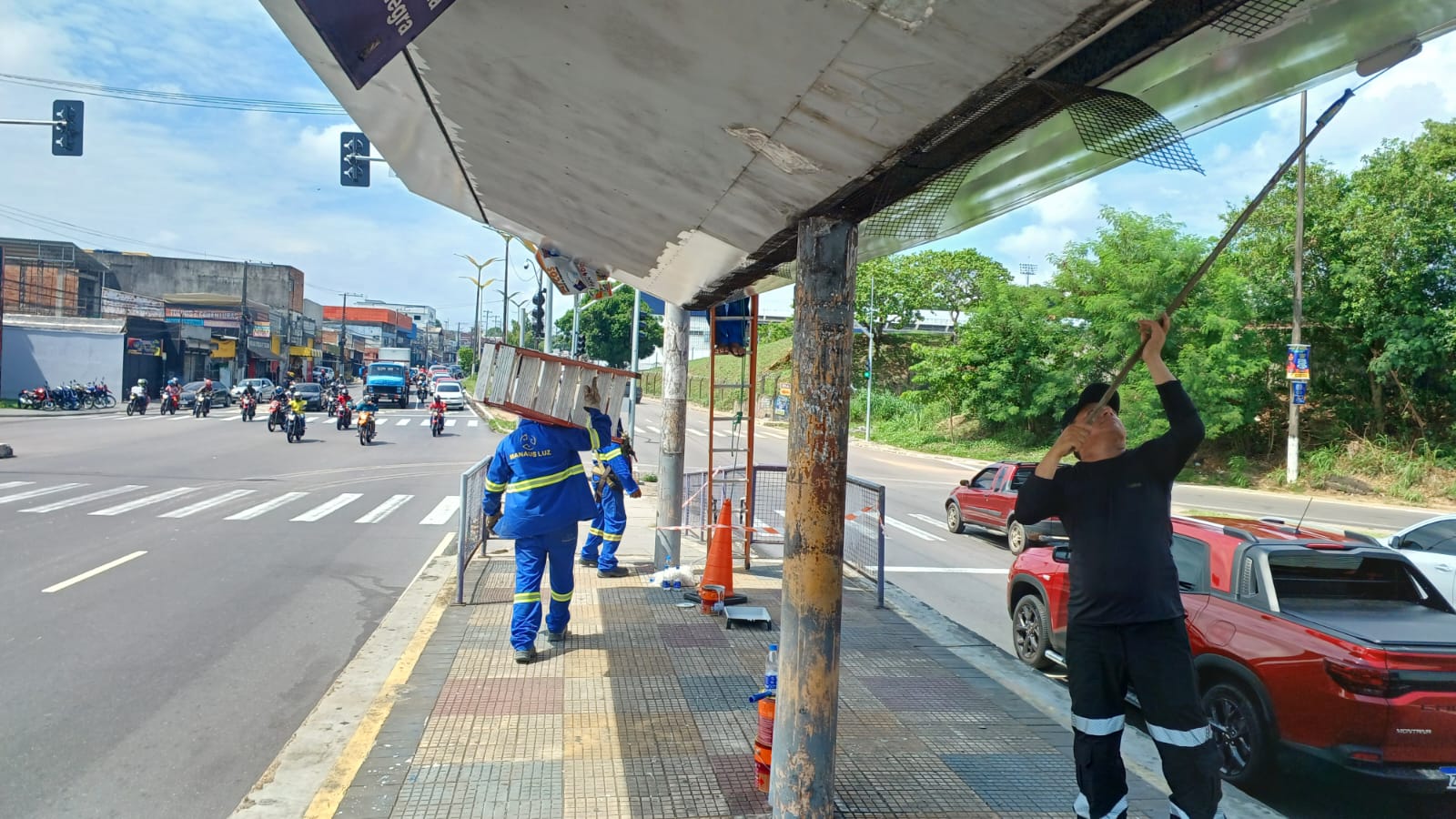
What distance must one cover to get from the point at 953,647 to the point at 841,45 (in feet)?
19.4

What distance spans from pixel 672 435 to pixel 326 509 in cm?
771

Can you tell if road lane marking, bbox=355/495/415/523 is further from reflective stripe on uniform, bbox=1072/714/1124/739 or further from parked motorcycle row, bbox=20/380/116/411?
parked motorcycle row, bbox=20/380/116/411

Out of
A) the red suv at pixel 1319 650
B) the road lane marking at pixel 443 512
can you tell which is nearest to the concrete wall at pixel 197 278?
the road lane marking at pixel 443 512

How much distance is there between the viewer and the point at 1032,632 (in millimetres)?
7504

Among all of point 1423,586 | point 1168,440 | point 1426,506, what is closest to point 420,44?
point 1168,440

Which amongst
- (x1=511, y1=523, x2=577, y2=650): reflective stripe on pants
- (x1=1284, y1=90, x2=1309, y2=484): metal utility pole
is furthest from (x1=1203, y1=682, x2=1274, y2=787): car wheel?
(x1=1284, y1=90, x2=1309, y2=484): metal utility pole

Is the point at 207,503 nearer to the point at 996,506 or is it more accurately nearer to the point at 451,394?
the point at 996,506

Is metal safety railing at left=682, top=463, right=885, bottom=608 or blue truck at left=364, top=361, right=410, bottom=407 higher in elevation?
blue truck at left=364, top=361, right=410, bottom=407

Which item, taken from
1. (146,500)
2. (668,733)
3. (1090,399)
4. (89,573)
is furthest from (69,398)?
(1090,399)

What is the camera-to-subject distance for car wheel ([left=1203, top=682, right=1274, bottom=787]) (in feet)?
16.5

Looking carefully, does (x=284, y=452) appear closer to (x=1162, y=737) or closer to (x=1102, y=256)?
(x=1162, y=737)

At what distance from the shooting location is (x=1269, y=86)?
2516 millimetres

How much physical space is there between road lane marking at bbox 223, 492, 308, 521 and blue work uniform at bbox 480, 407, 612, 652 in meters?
8.24

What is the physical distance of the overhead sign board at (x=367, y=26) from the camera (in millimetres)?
2270
